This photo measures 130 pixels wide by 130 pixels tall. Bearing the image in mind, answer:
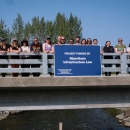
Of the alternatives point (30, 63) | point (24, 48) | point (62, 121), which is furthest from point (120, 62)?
point (62, 121)

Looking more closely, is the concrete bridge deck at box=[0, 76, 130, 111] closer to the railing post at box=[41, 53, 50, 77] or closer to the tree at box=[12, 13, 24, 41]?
the railing post at box=[41, 53, 50, 77]

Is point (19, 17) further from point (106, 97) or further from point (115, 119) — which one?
point (106, 97)

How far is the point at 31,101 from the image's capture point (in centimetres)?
869

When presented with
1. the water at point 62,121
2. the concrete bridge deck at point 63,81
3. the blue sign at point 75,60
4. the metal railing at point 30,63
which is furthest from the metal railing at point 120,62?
the water at point 62,121

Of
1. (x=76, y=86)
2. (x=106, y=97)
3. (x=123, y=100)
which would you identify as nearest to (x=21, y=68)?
(x=76, y=86)

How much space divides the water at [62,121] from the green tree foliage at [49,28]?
18244 millimetres

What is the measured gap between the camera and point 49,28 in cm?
4503

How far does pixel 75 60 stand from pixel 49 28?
3671cm

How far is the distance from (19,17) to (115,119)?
24488 millimetres

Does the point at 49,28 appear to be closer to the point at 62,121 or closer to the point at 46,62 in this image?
the point at 62,121

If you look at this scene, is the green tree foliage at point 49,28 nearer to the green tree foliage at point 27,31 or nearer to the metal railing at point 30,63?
the green tree foliage at point 27,31

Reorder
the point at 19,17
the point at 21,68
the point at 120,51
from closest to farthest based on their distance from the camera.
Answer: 1. the point at 21,68
2. the point at 120,51
3. the point at 19,17

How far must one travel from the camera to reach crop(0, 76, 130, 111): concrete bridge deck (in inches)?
324

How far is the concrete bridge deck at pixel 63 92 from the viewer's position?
8.24 meters
